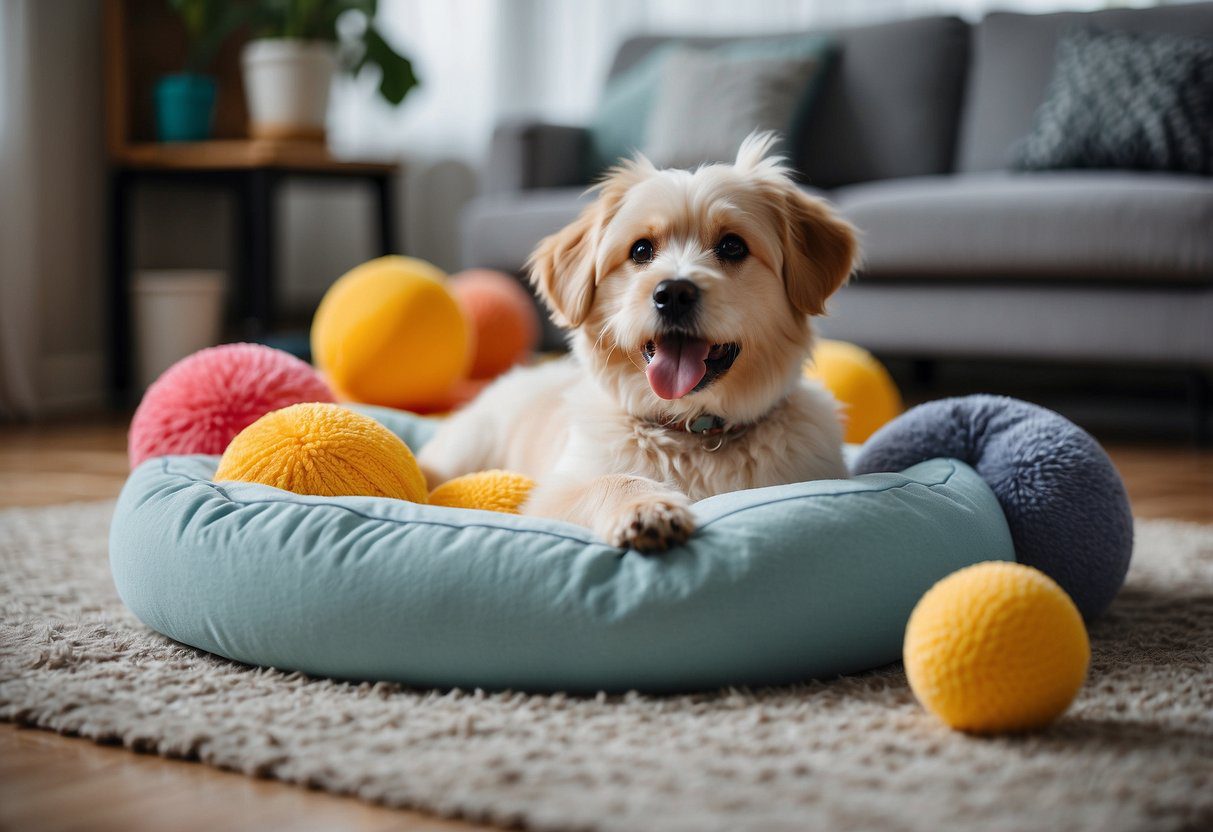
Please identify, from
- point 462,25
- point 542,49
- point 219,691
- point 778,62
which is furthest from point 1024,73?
point 219,691

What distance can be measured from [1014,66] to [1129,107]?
684 mm

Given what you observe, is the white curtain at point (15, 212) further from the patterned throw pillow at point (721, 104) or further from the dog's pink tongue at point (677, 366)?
the dog's pink tongue at point (677, 366)

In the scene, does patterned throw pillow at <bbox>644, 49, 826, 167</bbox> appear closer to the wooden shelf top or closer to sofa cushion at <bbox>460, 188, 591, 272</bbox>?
sofa cushion at <bbox>460, 188, 591, 272</bbox>

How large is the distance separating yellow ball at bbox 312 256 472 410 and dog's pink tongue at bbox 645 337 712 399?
155cm

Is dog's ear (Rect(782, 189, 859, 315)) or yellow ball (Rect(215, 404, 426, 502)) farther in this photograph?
dog's ear (Rect(782, 189, 859, 315))

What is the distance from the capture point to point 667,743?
1.25 metres

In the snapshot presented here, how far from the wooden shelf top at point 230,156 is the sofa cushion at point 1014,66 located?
8.30 feet

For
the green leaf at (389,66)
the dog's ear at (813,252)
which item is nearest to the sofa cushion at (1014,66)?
the green leaf at (389,66)

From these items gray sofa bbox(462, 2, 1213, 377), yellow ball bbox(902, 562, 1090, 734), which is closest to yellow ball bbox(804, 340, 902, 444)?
gray sofa bbox(462, 2, 1213, 377)

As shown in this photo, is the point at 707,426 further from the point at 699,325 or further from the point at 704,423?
the point at 699,325

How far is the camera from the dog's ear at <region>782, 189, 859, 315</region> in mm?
1896

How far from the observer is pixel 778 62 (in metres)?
4.57

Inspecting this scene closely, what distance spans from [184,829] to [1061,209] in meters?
3.12

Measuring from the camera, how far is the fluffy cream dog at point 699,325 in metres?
1.81
